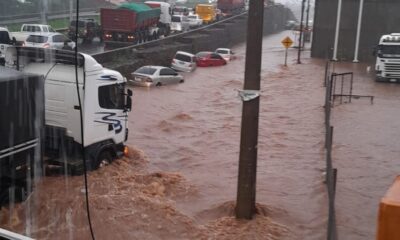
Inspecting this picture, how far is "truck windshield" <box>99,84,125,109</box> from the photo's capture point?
39.9 ft

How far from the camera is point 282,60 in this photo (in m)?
47.0

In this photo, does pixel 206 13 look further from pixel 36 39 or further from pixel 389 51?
pixel 36 39

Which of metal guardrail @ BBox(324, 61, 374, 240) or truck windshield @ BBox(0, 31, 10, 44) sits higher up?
truck windshield @ BBox(0, 31, 10, 44)

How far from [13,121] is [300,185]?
700cm

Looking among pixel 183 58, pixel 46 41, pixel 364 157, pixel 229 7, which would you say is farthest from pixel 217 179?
pixel 229 7

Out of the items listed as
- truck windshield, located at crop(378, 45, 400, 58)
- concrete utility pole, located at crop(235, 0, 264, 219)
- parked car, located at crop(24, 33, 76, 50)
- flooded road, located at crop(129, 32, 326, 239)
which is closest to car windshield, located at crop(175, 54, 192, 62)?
flooded road, located at crop(129, 32, 326, 239)

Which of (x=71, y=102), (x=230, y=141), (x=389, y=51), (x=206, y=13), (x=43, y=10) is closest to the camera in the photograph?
(x=71, y=102)

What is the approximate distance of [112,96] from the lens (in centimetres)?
1248

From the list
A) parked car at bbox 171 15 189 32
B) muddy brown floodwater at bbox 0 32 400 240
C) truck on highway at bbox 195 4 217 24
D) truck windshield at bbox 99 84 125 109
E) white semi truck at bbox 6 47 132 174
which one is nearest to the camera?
muddy brown floodwater at bbox 0 32 400 240

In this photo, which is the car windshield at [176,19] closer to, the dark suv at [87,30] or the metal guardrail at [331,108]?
the dark suv at [87,30]

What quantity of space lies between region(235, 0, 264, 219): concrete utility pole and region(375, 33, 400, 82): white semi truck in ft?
76.7

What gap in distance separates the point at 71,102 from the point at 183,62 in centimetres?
2396

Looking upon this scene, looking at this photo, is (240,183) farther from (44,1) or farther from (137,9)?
(44,1)

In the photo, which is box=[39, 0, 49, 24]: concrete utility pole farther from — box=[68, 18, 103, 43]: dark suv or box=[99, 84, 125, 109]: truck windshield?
box=[99, 84, 125, 109]: truck windshield
